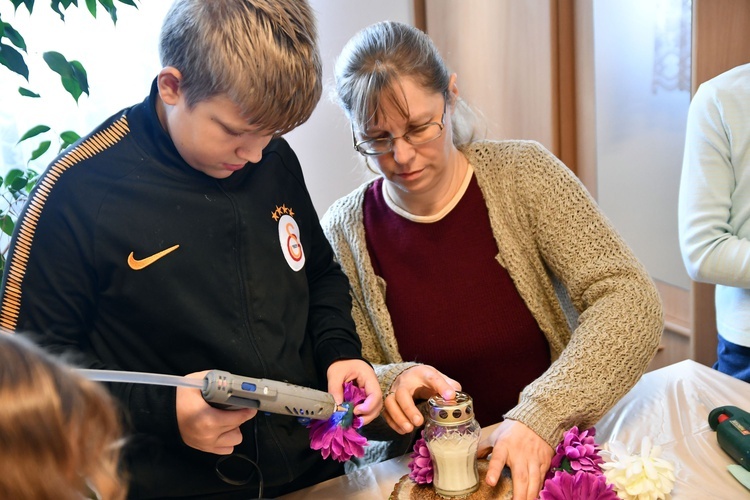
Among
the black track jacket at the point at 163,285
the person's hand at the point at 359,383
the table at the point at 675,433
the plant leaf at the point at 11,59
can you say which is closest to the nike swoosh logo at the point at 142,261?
the black track jacket at the point at 163,285

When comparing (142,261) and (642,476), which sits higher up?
(142,261)

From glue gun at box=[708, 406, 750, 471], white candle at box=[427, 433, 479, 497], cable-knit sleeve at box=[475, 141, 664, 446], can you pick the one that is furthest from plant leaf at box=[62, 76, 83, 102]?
glue gun at box=[708, 406, 750, 471]

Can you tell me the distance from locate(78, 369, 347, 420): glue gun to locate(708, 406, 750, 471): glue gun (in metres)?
0.64

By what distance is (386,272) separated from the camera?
4.88 ft

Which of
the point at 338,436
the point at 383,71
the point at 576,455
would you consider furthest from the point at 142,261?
the point at 576,455

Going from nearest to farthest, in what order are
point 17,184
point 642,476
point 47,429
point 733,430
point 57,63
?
1. point 47,429
2. point 642,476
3. point 733,430
4. point 57,63
5. point 17,184

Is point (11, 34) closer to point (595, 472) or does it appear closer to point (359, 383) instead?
point (359, 383)

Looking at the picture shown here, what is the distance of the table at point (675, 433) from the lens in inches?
41.1

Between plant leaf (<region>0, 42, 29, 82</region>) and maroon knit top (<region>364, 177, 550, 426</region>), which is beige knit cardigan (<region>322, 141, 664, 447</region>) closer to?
maroon knit top (<region>364, 177, 550, 426</region>)

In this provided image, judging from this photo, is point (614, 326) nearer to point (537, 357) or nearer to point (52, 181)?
point (537, 357)

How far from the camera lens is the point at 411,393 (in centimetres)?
117

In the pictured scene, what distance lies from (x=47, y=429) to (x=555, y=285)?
1109 millimetres

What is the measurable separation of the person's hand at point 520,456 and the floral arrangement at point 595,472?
0.03m

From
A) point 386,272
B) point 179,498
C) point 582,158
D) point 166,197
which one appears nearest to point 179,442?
point 179,498
